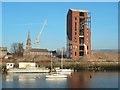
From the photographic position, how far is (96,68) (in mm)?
59938

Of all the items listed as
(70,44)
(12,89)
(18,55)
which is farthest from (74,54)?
(12,89)

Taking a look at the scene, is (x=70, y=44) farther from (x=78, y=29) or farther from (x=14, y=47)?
(x=14, y=47)

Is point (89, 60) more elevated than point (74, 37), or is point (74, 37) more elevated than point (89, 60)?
point (74, 37)

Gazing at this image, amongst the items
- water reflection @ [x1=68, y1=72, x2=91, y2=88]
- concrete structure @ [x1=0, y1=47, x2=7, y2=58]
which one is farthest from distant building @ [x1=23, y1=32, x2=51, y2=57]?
water reflection @ [x1=68, y1=72, x2=91, y2=88]

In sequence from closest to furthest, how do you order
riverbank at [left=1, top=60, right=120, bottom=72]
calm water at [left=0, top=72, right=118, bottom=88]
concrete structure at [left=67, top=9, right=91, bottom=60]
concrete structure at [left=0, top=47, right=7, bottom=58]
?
calm water at [left=0, top=72, right=118, bottom=88] < riverbank at [left=1, top=60, right=120, bottom=72] < concrete structure at [left=67, top=9, right=91, bottom=60] < concrete structure at [left=0, top=47, right=7, bottom=58]

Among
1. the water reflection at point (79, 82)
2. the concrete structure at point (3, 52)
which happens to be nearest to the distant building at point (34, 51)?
the concrete structure at point (3, 52)

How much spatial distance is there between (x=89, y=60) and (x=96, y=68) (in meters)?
3.95

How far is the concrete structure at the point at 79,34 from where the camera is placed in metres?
66.8

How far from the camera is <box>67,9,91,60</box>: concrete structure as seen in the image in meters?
66.8

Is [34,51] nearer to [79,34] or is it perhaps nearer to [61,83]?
[79,34]

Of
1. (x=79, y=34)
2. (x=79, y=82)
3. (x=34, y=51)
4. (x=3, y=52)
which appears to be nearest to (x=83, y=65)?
(x=79, y=34)

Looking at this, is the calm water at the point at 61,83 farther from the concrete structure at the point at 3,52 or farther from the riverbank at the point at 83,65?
the concrete structure at the point at 3,52

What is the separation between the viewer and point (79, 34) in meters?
67.9

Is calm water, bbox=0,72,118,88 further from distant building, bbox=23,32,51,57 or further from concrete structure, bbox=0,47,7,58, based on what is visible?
distant building, bbox=23,32,51,57
